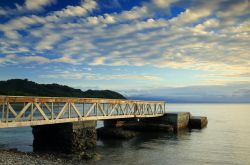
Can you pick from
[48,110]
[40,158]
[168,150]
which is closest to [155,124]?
[168,150]

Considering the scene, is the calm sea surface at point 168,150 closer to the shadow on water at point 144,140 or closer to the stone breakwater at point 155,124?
the shadow on water at point 144,140

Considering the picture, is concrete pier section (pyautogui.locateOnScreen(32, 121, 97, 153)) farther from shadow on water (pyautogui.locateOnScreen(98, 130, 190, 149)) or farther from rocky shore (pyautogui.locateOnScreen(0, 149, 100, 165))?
shadow on water (pyautogui.locateOnScreen(98, 130, 190, 149))

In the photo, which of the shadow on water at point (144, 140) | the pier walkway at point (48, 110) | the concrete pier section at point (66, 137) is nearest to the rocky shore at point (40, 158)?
the concrete pier section at point (66, 137)

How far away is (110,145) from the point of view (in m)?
34.3

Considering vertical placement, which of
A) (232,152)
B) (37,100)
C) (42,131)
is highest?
(37,100)

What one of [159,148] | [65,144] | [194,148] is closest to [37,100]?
[65,144]

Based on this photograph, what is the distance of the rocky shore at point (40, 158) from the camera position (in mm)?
20466

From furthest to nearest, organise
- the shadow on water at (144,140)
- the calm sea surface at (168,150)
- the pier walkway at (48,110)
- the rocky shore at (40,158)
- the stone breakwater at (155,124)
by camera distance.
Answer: the stone breakwater at (155,124), the shadow on water at (144,140), the calm sea surface at (168,150), the pier walkway at (48,110), the rocky shore at (40,158)

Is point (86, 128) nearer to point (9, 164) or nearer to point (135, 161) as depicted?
point (135, 161)

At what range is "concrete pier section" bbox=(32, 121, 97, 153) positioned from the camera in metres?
29.0

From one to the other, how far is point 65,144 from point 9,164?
1017 centimetres

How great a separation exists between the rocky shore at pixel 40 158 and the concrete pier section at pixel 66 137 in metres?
1.88

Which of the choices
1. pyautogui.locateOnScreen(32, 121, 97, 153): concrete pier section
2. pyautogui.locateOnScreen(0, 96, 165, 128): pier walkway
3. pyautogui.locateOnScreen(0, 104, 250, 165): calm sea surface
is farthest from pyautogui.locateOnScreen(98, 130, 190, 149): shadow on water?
pyautogui.locateOnScreen(32, 121, 97, 153): concrete pier section

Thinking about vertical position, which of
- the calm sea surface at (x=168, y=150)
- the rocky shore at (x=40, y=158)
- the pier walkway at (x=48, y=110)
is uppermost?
the pier walkway at (x=48, y=110)
